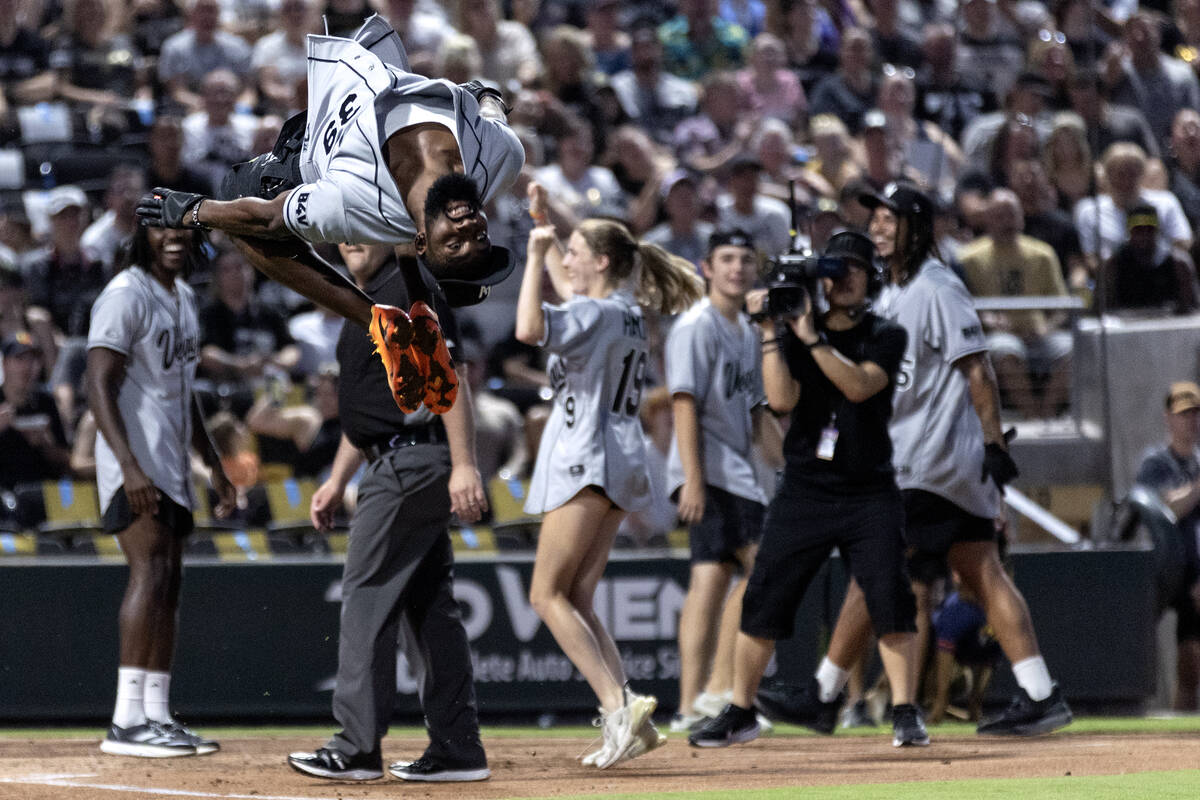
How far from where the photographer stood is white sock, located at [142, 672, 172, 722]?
729 cm

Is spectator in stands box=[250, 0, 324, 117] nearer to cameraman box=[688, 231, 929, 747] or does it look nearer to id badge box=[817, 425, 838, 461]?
cameraman box=[688, 231, 929, 747]

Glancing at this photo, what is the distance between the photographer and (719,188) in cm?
1406

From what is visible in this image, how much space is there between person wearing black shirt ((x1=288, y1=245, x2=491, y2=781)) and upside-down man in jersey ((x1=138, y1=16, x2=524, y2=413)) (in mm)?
492

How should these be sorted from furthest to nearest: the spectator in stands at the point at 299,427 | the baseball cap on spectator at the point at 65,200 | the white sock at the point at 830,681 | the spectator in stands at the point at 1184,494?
the baseball cap on spectator at the point at 65,200 < the spectator in stands at the point at 299,427 < the spectator in stands at the point at 1184,494 < the white sock at the point at 830,681

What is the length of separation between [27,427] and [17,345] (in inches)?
22.7

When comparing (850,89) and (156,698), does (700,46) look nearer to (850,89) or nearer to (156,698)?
(850,89)

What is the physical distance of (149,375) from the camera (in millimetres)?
7516

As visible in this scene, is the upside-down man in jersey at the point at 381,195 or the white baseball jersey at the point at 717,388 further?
the white baseball jersey at the point at 717,388

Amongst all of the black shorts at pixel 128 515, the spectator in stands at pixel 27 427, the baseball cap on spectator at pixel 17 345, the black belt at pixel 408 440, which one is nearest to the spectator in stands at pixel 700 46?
the baseball cap on spectator at pixel 17 345

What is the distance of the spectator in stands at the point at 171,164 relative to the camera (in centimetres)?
1266

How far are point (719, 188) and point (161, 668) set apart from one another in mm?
7910

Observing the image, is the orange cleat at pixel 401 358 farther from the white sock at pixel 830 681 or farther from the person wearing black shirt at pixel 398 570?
the white sock at pixel 830 681

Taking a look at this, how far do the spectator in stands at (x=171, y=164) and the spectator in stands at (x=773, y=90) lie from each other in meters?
4.95

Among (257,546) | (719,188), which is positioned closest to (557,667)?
(257,546)
